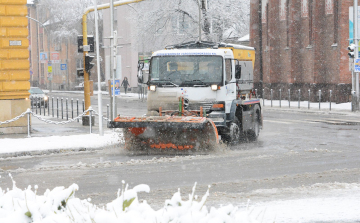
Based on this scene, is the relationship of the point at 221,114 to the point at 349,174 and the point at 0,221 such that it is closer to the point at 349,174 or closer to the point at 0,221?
the point at 349,174

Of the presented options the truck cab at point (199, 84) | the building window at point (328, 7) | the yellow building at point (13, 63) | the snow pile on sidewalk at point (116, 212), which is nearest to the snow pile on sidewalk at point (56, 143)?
the truck cab at point (199, 84)

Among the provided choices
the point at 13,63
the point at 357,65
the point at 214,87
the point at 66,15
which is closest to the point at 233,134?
the point at 214,87

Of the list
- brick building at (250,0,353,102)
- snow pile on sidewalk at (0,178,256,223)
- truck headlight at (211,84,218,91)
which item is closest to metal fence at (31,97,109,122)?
truck headlight at (211,84,218,91)

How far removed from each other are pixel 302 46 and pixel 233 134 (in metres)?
27.7

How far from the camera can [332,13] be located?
123ft

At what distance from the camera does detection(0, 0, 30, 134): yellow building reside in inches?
764

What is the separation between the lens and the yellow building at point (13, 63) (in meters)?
19.4

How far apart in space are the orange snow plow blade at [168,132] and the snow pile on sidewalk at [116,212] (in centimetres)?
999

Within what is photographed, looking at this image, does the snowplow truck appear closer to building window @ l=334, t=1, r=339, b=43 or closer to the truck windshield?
the truck windshield

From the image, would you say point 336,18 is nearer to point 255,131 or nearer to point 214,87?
point 255,131

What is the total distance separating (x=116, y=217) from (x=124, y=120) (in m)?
11.1

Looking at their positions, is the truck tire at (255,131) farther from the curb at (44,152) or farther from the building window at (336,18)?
the building window at (336,18)

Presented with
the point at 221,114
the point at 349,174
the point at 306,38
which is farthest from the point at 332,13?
the point at 349,174

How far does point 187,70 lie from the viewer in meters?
16.0
